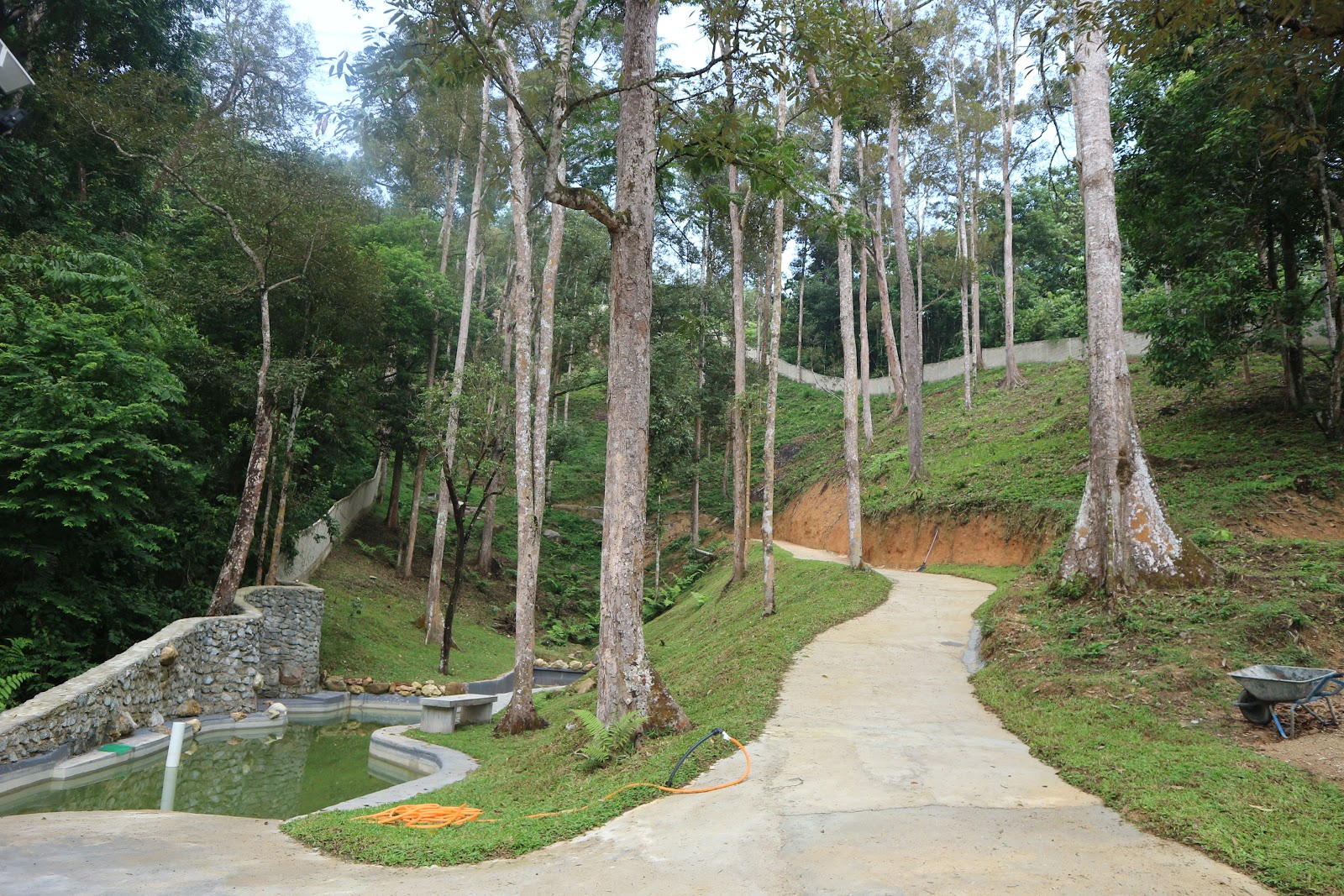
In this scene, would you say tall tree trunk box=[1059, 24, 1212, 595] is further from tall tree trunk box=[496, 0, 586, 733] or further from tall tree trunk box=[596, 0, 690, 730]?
tall tree trunk box=[496, 0, 586, 733]

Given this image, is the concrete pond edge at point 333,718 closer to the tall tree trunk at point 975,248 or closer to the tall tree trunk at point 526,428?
the tall tree trunk at point 526,428

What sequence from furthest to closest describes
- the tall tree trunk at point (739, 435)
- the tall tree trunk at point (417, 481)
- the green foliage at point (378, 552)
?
the green foliage at point (378, 552) < the tall tree trunk at point (417, 481) < the tall tree trunk at point (739, 435)

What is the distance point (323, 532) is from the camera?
21547mm

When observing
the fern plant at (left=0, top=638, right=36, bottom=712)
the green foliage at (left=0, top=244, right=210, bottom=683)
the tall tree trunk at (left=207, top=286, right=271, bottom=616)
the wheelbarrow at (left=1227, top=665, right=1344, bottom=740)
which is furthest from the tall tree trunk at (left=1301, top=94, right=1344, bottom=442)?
the fern plant at (left=0, top=638, right=36, bottom=712)

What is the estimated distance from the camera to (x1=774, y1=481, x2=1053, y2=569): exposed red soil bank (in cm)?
1620

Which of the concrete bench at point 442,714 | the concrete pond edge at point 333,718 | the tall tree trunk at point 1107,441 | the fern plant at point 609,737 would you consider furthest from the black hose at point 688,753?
the concrete bench at point 442,714

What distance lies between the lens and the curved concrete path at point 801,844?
3.81m

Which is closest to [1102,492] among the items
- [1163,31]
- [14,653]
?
[1163,31]

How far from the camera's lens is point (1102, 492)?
8.88 metres

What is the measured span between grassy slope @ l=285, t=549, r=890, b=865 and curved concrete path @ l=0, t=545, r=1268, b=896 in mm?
212

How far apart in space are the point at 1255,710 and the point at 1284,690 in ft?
1.42

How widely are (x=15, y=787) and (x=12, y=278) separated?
806 centimetres

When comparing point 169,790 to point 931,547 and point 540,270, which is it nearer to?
point 931,547

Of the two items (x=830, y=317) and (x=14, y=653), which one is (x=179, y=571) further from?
(x=830, y=317)
